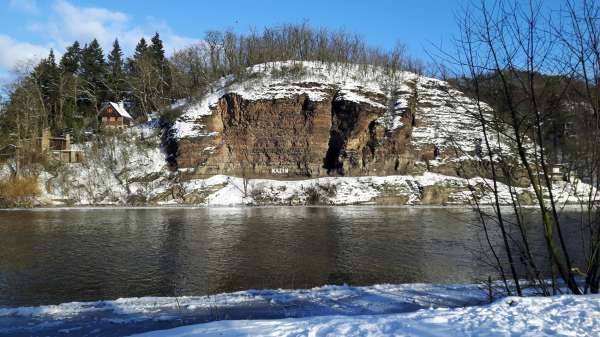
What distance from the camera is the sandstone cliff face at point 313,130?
57.1 m

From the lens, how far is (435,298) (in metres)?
12.4

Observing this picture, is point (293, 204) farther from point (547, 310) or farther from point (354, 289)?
point (547, 310)

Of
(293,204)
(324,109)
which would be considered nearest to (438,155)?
(324,109)

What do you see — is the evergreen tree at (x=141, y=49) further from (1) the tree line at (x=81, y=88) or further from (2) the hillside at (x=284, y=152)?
(2) the hillside at (x=284, y=152)

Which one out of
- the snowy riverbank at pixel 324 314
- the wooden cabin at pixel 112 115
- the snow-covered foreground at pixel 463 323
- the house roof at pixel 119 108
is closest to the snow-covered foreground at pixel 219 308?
the snowy riverbank at pixel 324 314

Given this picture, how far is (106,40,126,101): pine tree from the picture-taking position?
74062 mm

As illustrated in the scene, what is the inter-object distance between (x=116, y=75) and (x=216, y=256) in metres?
66.0

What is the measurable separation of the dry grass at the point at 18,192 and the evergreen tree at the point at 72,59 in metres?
31.6

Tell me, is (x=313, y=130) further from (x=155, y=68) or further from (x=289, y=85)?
(x=155, y=68)

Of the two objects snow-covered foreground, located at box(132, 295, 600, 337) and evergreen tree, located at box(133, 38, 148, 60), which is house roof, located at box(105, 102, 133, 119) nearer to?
evergreen tree, located at box(133, 38, 148, 60)

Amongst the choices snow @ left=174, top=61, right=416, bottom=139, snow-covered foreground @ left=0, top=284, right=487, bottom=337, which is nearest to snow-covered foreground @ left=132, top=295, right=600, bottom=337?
snow-covered foreground @ left=0, top=284, right=487, bottom=337

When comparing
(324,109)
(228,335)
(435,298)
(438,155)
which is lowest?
(435,298)

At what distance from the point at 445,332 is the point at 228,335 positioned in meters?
3.24

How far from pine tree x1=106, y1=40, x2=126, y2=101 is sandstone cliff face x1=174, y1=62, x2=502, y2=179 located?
21345 mm
